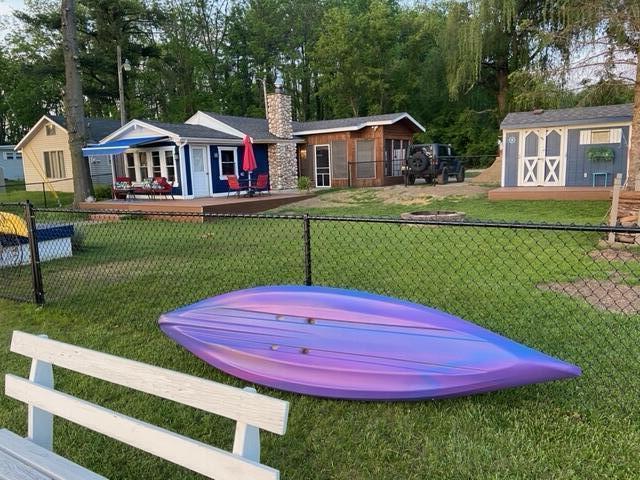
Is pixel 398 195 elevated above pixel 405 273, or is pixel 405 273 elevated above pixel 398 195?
pixel 398 195

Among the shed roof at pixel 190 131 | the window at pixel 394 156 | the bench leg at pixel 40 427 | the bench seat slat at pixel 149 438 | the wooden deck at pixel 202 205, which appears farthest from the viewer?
the window at pixel 394 156

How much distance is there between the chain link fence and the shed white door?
7971 millimetres

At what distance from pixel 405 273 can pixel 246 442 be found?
14.9ft

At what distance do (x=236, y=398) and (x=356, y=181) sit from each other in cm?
1926

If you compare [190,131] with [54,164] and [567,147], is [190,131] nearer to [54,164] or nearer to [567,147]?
[54,164]

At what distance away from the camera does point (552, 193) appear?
14055 millimetres

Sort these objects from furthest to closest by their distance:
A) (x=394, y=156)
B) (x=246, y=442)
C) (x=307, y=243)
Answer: (x=394, y=156)
(x=307, y=243)
(x=246, y=442)

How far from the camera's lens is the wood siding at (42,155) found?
77.2 feet

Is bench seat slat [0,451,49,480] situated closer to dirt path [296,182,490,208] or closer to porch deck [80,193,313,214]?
porch deck [80,193,313,214]

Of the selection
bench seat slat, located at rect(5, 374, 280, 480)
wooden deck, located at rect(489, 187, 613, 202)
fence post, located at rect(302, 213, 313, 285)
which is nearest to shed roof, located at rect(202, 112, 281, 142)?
wooden deck, located at rect(489, 187, 613, 202)

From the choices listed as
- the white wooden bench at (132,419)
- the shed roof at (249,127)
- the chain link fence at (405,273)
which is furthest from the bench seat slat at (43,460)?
the shed roof at (249,127)

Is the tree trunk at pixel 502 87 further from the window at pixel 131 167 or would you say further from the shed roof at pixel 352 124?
the window at pixel 131 167

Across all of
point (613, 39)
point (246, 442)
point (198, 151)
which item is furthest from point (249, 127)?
point (246, 442)

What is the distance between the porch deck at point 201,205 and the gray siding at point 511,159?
698 cm
